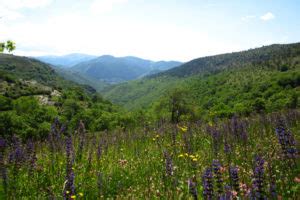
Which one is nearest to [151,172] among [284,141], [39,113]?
[284,141]

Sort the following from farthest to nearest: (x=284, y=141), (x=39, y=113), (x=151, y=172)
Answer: (x=39, y=113) → (x=151, y=172) → (x=284, y=141)

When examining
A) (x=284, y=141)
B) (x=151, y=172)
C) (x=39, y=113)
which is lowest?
(x=39, y=113)

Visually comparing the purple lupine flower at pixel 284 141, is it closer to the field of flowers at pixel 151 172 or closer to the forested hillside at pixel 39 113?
the field of flowers at pixel 151 172

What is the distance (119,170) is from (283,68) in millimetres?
108930

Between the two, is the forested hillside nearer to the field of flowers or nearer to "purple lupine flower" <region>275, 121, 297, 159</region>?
the field of flowers

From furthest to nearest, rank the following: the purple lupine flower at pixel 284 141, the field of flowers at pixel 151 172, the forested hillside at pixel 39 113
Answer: the forested hillside at pixel 39 113 → the purple lupine flower at pixel 284 141 → the field of flowers at pixel 151 172

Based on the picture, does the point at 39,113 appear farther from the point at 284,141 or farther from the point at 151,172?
the point at 284,141

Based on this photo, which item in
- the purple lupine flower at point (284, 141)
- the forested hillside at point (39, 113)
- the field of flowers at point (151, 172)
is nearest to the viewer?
the field of flowers at point (151, 172)

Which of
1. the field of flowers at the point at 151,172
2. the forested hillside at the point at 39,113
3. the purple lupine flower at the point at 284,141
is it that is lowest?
the forested hillside at the point at 39,113

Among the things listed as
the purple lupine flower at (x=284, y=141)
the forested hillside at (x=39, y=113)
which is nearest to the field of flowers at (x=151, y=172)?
the purple lupine flower at (x=284, y=141)

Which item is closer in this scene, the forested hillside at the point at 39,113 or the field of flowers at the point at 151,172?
the field of flowers at the point at 151,172

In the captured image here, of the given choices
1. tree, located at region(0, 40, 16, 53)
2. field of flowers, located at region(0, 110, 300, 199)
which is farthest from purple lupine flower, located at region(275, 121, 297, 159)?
tree, located at region(0, 40, 16, 53)

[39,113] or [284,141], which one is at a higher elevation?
[284,141]

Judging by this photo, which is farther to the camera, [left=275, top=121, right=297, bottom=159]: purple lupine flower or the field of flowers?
[left=275, top=121, right=297, bottom=159]: purple lupine flower
